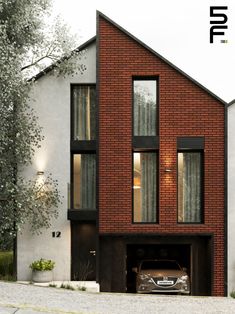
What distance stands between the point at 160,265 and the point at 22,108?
6910 millimetres

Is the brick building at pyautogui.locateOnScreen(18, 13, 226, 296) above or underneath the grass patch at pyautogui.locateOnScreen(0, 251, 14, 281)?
above

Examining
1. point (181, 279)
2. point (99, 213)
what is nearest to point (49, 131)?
point (99, 213)

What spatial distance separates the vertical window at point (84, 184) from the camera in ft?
67.4

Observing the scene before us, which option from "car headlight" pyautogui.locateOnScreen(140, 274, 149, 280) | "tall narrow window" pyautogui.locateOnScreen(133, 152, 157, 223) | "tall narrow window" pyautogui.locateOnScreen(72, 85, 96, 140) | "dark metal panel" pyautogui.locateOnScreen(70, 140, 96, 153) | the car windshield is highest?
"tall narrow window" pyautogui.locateOnScreen(72, 85, 96, 140)

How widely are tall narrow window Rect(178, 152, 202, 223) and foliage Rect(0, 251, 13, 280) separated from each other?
6.20m

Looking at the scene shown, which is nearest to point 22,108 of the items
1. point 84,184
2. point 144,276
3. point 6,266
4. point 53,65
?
point 53,65

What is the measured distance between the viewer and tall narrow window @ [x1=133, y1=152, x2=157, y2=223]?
2050cm

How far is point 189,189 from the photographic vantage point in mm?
20578

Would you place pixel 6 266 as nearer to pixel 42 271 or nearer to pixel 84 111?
pixel 42 271

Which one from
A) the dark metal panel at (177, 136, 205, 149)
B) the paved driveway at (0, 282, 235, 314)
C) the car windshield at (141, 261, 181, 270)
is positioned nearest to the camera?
the paved driveway at (0, 282, 235, 314)

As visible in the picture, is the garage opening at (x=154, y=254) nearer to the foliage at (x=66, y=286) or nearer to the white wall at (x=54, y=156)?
the white wall at (x=54, y=156)

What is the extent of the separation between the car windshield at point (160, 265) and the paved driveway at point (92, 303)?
5.17m

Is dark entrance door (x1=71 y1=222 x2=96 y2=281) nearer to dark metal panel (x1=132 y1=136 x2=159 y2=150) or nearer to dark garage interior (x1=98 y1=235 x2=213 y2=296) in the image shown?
dark garage interior (x1=98 y1=235 x2=213 y2=296)

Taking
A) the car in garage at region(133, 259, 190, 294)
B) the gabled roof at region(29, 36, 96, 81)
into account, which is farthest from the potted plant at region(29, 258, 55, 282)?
the gabled roof at region(29, 36, 96, 81)
